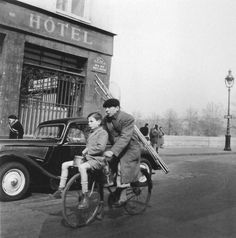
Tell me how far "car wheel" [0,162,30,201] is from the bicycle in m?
1.74

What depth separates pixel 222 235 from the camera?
13.8 ft

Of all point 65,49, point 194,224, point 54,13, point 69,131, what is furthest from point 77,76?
point 194,224

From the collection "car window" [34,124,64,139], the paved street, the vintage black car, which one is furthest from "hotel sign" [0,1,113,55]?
the paved street

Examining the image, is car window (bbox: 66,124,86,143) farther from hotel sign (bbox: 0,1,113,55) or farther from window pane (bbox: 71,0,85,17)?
window pane (bbox: 71,0,85,17)

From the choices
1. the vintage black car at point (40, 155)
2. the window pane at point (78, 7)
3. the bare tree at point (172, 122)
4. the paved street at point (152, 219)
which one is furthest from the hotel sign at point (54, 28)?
the bare tree at point (172, 122)

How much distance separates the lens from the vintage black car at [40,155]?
593 centimetres

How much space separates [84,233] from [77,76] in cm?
954

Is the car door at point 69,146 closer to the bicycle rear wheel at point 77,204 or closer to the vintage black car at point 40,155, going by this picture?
the vintage black car at point 40,155

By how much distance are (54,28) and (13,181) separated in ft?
24.9

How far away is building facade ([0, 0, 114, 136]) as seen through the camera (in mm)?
11000

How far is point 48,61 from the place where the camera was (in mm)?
12500

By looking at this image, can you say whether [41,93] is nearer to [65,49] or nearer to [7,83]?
[7,83]

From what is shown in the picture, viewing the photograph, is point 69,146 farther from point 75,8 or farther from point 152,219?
point 75,8

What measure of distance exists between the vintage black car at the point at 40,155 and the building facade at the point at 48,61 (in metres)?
4.33
